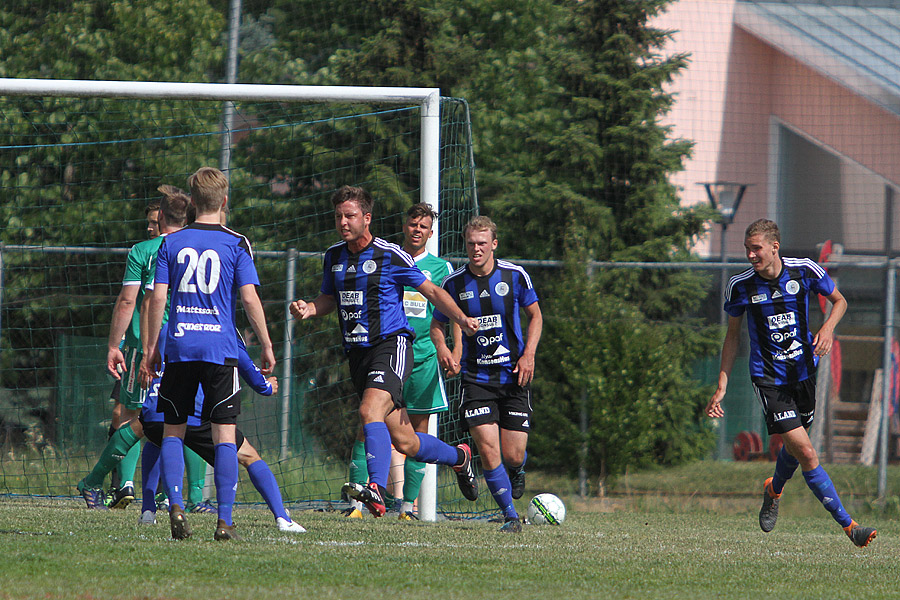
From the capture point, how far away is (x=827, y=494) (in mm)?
6434

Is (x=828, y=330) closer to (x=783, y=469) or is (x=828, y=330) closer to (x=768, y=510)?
(x=783, y=469)

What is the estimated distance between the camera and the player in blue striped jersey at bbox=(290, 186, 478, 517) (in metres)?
6.09

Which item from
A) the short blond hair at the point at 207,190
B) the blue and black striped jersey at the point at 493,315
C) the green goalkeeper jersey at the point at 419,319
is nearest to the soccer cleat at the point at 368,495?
the blue and black striped jersey at the point at 493,315

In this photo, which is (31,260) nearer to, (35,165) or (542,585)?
(35,165)

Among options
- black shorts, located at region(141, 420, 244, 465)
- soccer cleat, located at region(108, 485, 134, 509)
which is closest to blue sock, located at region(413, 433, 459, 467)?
black shorts, located at region(141, 420, 244, 465)

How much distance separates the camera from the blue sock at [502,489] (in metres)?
6.50

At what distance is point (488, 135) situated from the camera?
16.5 meters

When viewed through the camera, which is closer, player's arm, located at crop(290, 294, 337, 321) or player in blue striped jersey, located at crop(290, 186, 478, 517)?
player's arm, located at crop(290, 294, 337, 321)

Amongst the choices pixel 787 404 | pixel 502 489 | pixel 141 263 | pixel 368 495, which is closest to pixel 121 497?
pixel 141 263

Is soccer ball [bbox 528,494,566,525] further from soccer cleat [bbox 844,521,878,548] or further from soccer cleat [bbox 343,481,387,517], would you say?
soccer cleat [bbox 844,521,878,548]

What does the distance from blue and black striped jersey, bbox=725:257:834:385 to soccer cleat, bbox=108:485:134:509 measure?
429 centimetres

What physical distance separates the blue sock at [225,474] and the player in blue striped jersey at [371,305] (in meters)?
1.06

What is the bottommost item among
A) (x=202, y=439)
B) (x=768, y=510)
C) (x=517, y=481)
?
(x=768, y=510)

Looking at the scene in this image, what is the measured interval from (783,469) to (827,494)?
0.36 meters
